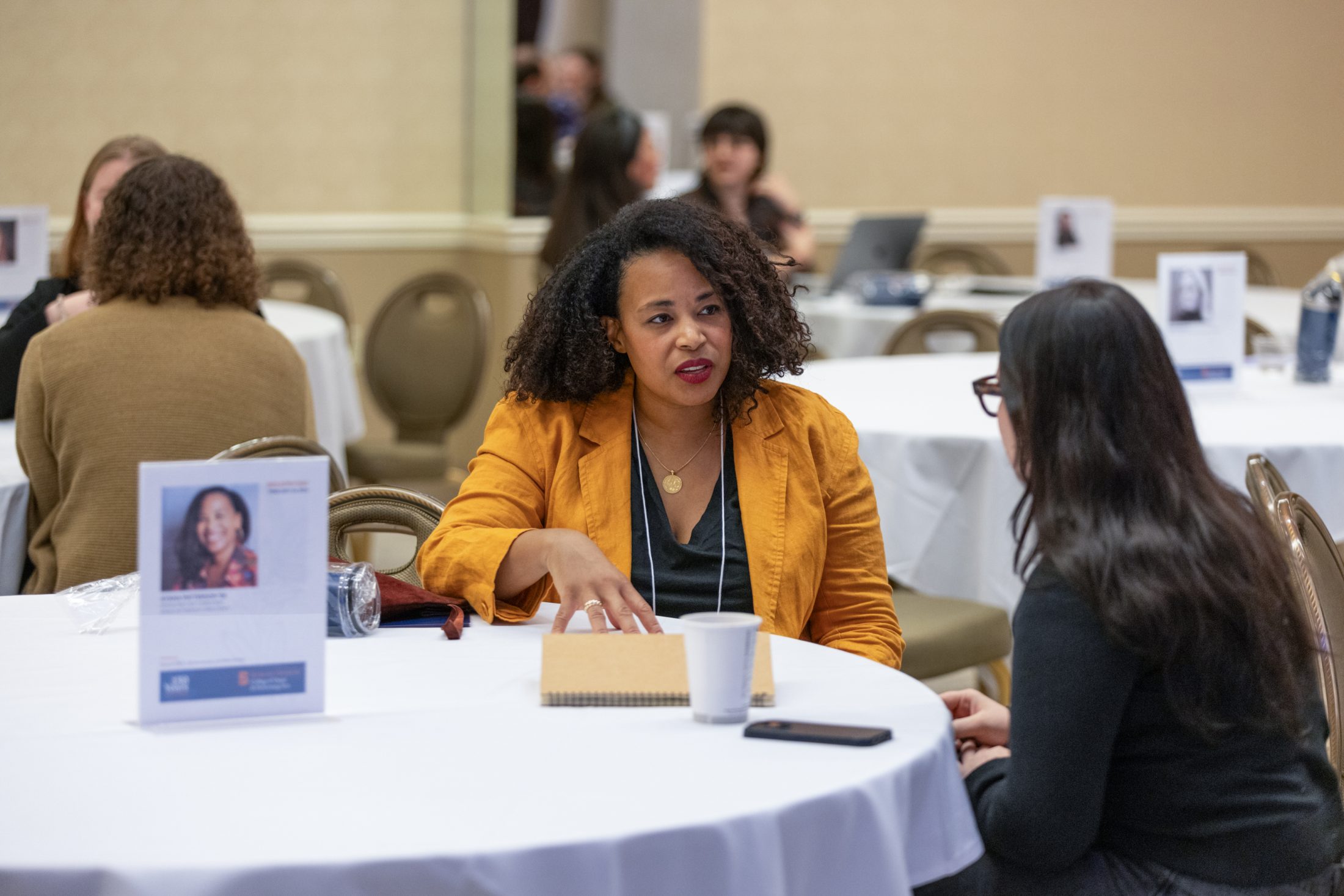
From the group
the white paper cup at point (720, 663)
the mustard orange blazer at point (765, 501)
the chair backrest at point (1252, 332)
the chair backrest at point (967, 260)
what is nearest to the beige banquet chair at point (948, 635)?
the mustard orange blazer at point (765, 501)

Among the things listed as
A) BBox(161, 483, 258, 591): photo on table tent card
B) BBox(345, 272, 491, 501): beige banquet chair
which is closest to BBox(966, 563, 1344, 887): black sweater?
BBox(161, 483, 258, 591): photo on table tent card

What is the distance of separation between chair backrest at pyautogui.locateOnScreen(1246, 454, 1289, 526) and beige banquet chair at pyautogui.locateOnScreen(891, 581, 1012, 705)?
2.38 ft

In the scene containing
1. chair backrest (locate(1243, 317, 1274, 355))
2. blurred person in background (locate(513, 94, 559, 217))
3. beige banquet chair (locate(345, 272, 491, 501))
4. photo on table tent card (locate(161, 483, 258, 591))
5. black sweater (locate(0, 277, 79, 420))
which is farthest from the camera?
blurred person in background (locate(513, 94, 559, 217))

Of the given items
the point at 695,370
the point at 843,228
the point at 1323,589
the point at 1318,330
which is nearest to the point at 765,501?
the point at 695,370

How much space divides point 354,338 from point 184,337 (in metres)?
4.23

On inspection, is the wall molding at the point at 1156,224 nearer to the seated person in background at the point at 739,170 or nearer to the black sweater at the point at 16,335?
the seated person in background at the point at 739,170

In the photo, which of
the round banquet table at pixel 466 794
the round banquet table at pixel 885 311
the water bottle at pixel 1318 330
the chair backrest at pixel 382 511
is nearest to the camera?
the round banquet table at pixel 466 794

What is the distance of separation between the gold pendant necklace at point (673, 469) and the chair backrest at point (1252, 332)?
2.87 metres

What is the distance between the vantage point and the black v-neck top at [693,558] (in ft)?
6.64

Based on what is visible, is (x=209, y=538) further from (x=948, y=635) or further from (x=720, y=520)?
(x=948, y=635)

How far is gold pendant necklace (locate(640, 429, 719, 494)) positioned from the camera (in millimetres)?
2100

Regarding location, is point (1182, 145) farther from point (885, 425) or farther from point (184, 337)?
point (184, 337)

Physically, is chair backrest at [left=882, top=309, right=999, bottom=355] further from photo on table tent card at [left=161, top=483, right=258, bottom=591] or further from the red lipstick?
photo on table tent card at [left=161, top=483, right=258, bottom=591]

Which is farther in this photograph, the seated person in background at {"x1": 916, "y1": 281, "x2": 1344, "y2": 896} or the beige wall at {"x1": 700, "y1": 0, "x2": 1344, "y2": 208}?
the beige wall at {"x1": 700, "y1": 0, "x2": 1344, "y2": 208}
